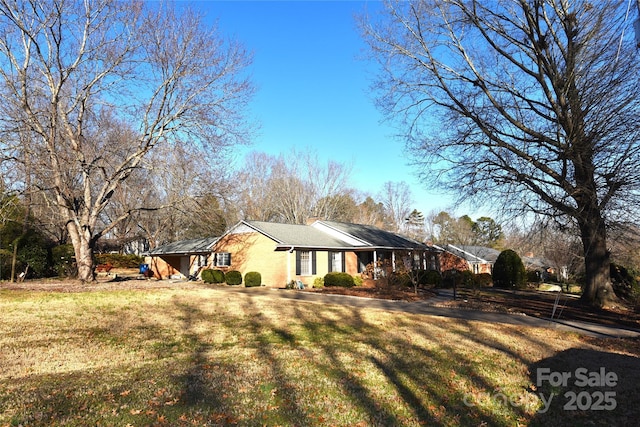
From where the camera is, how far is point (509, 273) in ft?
95.3

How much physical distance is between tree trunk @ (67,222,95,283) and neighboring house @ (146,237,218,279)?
9.87 m

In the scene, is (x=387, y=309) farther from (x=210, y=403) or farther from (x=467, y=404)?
(x=210, y=403)

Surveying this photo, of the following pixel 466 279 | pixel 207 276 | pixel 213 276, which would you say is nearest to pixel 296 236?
pixel 213 276

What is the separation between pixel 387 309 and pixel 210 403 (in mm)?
10373

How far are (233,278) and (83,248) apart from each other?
833 cm

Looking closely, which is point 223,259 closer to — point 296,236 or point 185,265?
point 296,236

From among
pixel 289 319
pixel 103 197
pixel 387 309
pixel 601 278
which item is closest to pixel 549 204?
pixel 601 278

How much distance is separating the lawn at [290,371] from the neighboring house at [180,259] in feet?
55.3

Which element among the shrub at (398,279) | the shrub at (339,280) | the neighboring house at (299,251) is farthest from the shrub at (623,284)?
the shrub at (339,280)

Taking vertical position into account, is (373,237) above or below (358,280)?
above

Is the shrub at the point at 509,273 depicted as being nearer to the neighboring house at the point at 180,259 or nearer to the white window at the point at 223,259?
the white window at the point at 223,259

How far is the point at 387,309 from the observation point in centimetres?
1455

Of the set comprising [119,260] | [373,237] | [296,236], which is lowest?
[119,260]

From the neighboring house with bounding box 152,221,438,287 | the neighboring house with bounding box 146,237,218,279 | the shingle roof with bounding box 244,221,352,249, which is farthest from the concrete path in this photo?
the neighboring house with bounding box 146,237,218,279
